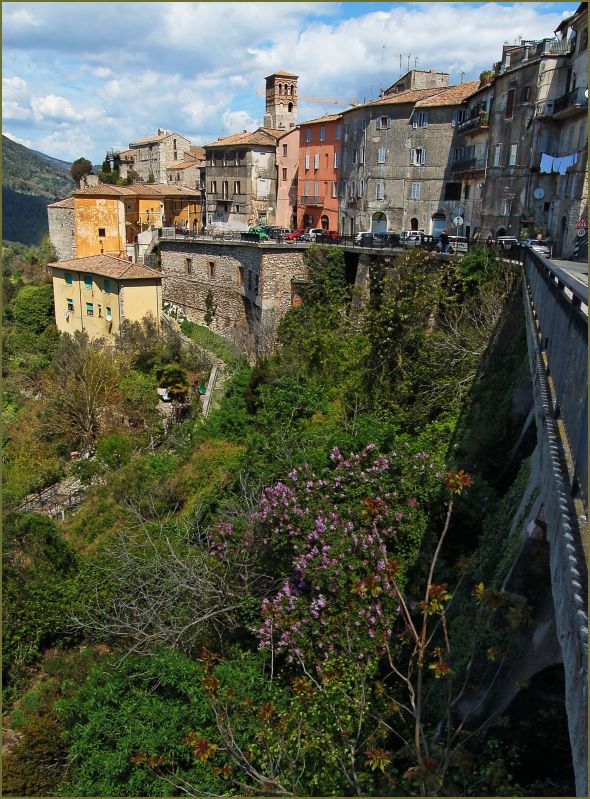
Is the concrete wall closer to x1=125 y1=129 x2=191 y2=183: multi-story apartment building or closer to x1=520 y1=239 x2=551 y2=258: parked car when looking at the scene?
x1=125 y1=129 x2=191 y2=183: multi-story apartment building

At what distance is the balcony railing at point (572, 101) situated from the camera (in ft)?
85.0

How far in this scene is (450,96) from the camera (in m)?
38.7

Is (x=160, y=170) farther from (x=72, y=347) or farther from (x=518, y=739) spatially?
(x=518, y=739)

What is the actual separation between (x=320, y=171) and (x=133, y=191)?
15336 millimetres

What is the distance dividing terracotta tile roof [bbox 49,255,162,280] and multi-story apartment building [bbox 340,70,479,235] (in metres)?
14.7

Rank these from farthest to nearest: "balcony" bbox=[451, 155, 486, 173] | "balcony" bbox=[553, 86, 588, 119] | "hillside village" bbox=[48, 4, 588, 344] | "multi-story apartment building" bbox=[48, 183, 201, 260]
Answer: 1. "multi-story apartment building" bbox=[48, 183, 201, 260]
2. "balcony" bbox=[451, 155, 486, 173]
3. "hillside village" bbox=[48, 4, 588, 344]
4. "balcony" bbox=[553, 86, 588, 119]

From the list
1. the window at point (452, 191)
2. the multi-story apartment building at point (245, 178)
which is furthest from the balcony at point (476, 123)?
the multi-story apartment building at point (245, 178)

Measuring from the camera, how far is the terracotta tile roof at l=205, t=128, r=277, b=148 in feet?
176

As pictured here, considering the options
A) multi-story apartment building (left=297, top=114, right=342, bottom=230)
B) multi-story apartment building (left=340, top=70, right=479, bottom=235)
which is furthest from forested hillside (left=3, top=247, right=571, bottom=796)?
multi-story apartment building (left=297, top=114, right=342, bottom=230)

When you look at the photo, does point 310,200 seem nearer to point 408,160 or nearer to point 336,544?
point 408,160

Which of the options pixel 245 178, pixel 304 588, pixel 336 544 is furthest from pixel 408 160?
pixel 304 588

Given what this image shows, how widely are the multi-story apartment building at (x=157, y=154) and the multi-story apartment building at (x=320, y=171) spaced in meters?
26.3

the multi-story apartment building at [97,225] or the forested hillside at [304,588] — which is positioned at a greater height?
the multi-story apartment building at [97,225]

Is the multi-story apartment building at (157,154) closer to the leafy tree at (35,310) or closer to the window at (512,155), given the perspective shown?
the leafy tree at (35,310)
